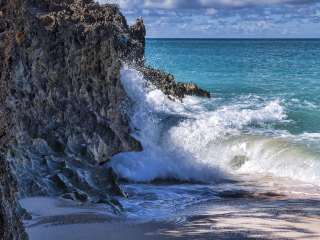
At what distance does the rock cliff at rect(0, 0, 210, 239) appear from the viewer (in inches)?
152

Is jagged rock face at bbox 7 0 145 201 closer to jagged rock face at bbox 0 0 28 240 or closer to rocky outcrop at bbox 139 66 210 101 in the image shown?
jagged rock face at bbox 0 0 28 240

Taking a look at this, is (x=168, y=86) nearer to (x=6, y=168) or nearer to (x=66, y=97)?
(x=66, y=97)

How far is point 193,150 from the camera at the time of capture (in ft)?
21.8

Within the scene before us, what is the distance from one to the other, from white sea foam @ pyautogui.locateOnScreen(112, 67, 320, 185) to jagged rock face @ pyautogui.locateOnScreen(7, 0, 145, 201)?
0.76 m

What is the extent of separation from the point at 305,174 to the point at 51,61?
4394 mm

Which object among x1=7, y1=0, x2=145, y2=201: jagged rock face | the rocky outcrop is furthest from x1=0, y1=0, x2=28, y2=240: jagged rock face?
the rocky outcrop

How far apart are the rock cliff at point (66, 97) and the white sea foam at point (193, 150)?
28.7 inches

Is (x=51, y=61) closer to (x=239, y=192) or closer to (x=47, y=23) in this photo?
(x=47, y=23)

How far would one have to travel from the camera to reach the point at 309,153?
21.4 feet

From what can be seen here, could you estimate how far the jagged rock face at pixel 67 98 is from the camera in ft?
12.7

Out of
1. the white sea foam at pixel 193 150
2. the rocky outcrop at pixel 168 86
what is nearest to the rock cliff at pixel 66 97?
the white sea foam at pixel 193 150

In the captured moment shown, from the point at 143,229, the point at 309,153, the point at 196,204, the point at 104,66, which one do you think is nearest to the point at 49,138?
the point at 104,66

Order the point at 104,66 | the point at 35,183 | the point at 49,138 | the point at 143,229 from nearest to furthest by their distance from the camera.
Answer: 1. the point at 143,229
2. the point at 35,183
3. the point at 49,138
4. the point at 104,66

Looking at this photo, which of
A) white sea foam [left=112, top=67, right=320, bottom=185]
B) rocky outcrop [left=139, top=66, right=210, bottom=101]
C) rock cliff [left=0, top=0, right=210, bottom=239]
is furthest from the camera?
rocky outcrop [left=139, top=66, right=210, bottom=101]
